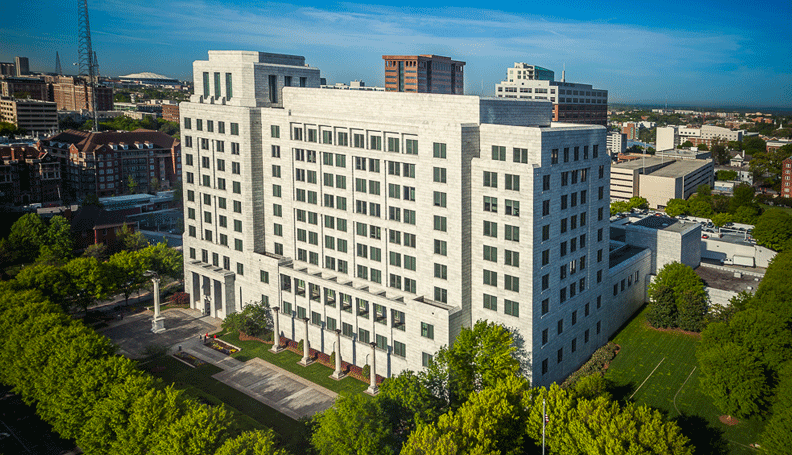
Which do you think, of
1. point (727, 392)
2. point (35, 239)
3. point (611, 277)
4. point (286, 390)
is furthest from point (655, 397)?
point (35, 239)

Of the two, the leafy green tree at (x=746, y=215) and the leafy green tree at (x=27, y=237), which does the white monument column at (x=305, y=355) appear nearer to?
the leafy green tree at (x=27, y=237)

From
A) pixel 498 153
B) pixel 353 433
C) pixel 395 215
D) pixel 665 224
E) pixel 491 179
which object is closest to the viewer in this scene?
pixel 353 433

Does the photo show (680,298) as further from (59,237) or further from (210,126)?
(59,237)

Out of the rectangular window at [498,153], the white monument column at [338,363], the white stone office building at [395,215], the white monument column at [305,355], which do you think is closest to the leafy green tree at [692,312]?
the white stone office building at [395,215]

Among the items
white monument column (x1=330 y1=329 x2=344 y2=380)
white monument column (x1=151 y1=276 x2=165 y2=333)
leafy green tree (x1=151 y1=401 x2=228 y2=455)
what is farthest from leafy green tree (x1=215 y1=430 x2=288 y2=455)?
white monument column (x1=151 y1=276 x2=165 y2=333)

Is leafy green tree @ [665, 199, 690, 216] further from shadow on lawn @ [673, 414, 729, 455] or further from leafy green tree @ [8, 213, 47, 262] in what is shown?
leafy green tree @ [8, 213, 47, 262]

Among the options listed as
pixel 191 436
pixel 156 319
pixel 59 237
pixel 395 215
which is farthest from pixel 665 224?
pixel 59 237
